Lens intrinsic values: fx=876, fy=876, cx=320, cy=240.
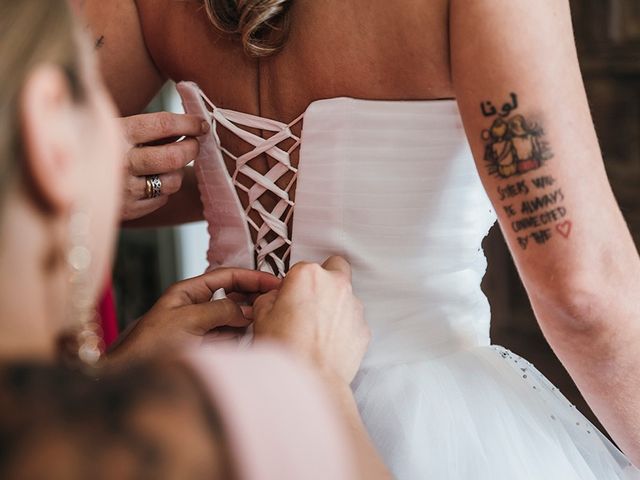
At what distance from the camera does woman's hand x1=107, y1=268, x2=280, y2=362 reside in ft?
3.45

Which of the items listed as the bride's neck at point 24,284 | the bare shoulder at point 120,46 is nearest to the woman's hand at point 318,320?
the bride's neck at point 24,284

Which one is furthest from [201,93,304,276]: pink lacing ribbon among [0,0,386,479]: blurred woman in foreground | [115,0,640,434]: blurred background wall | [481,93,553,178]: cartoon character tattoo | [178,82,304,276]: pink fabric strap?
Result: [115,0,640,434]: blurred background wall

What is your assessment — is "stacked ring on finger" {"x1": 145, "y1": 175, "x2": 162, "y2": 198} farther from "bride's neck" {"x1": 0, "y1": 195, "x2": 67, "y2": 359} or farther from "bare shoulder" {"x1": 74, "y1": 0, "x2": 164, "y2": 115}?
"bride's neck" {"x1": 0, "y1": 195, "x2": 67, "y2": 359}

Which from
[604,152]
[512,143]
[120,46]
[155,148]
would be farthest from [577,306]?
[604,152]

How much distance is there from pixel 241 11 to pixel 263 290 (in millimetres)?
351

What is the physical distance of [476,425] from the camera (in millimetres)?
1071

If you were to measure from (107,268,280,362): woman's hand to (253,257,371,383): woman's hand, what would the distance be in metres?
0.10

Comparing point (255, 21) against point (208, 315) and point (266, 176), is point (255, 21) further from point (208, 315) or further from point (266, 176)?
point (208, 315)

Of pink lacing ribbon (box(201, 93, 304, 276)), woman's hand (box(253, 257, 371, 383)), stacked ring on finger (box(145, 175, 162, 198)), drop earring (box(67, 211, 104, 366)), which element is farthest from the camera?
stacked ring on finger (box(145, 175, 162, 198))

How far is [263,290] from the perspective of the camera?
1.12 m

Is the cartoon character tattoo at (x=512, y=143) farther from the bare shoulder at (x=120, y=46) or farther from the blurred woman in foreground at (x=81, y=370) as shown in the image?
the bare shoulder at (x=120, y=46)

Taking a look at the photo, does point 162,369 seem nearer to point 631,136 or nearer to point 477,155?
point 477,155

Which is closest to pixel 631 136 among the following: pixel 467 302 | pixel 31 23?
pixel 467 302

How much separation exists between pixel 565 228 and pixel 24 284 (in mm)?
595
